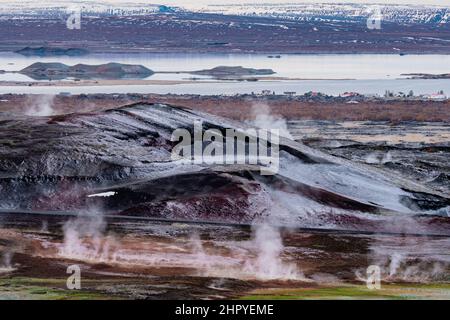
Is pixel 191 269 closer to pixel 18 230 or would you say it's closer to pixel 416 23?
pixel 18 230

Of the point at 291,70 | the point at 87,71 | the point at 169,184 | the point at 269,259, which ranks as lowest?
the point at 291,70

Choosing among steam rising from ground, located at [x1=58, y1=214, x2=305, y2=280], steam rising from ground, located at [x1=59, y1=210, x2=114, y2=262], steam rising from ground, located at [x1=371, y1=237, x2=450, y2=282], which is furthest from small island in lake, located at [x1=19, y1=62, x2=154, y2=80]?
steam rising from ground, located at [x1=371, y1=237, x2=450, y2=282]

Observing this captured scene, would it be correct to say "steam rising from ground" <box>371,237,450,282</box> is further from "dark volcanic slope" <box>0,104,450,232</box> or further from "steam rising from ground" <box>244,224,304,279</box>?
"steam rising from ground" <box>244,224,304,279</box>

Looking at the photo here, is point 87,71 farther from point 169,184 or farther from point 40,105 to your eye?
point 169,184

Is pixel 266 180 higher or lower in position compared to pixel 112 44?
higher

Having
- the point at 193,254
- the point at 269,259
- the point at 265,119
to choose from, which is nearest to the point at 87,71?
the point at 265,119

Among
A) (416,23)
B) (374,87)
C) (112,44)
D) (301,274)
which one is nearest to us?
(301,274)

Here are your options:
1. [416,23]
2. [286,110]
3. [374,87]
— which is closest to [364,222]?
[286,110]

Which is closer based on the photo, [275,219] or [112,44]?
[275,219]
